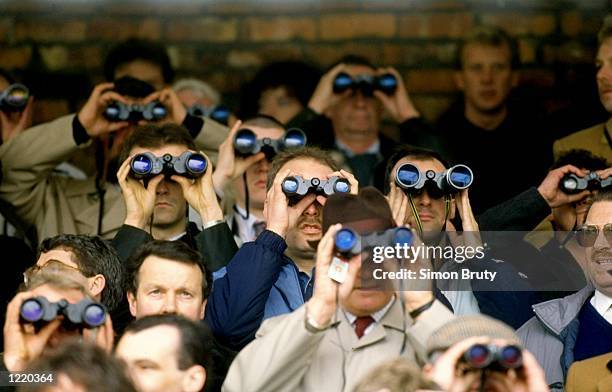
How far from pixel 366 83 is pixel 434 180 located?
64.1 inches

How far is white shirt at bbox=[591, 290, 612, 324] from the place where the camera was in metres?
6.48

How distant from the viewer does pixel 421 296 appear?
237 inches

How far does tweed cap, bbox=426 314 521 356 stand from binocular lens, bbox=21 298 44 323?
1.22 metres

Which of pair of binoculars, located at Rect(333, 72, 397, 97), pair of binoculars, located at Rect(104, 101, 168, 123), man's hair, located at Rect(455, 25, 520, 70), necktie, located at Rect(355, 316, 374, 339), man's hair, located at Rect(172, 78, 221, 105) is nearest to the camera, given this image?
necktie, located at Rect(355, 316, 374, 339)

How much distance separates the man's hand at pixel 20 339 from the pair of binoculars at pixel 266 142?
1.86 meters

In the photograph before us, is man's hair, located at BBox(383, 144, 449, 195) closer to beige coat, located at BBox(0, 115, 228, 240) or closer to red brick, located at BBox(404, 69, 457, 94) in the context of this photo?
beige coat, located at BBox(0, 115, 228, 240)

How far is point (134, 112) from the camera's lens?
7.85 meters

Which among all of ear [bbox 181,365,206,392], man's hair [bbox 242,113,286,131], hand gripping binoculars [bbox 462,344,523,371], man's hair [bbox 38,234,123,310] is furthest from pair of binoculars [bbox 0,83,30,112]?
hand gripping binoculars [bbox 462,344,523,371]

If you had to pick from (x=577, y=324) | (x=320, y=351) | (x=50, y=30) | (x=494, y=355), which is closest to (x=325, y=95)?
(x=50, y=30)

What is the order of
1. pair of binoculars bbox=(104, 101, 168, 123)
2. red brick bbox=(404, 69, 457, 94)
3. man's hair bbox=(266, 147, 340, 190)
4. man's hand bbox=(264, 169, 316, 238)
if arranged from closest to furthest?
man's hand bbox=(264, 169, 316, 238) < man's hair bbox=(266, 147, 340, 190) < pair of binoculars bbox=(104, 101, 168, 123) < red brick bbox=(404, 69, 457, 94)

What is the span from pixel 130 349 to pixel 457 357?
3.39 ft

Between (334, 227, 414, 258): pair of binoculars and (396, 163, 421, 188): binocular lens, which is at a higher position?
(396, 163, 421, 188): binocular lens

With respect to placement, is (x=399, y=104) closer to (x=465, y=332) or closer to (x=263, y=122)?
(x=263, y=122)

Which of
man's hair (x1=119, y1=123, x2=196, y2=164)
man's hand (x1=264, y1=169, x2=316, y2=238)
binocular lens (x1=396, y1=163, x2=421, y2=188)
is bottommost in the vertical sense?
man's hand (x1=264, y1=169, x2=316, y2=238)
